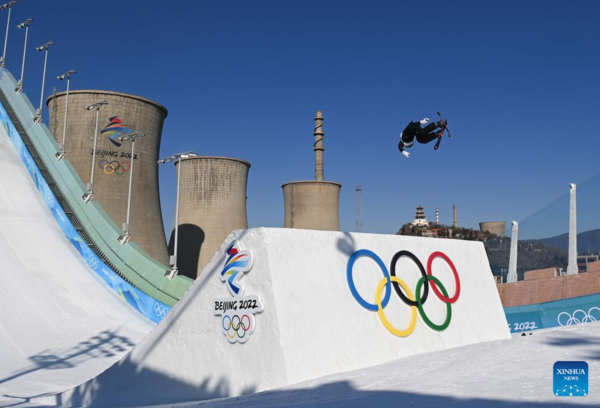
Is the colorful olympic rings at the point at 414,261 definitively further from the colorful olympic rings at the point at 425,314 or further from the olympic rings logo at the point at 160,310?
the olympic rings logo at the point at 160,310

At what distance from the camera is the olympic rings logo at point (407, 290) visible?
7.77 metres

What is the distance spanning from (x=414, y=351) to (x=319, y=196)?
38413 mm

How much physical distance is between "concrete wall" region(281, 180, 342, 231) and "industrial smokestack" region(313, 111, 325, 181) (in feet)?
18.0

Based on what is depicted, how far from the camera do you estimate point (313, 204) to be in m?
46.3

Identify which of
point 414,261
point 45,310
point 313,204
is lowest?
point 45,310

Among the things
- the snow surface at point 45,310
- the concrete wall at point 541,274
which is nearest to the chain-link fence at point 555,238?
the concrete wall at point 541,274

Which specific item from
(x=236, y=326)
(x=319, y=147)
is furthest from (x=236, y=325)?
(x=319, y=147)

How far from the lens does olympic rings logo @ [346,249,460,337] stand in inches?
306

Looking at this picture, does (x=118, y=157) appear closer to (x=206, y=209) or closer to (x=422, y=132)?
(x=206, y=209)

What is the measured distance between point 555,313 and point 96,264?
15.7 metres

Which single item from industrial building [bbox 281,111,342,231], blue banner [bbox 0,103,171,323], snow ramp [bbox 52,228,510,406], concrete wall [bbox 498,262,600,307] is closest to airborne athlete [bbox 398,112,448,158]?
snow ramp [bbox 52,228,510,406]

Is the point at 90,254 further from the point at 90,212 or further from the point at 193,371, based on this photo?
the point at 193,371

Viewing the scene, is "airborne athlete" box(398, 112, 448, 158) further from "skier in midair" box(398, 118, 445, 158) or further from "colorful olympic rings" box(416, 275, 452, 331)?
"colorful olympic rings" box(416, 275, 452, 331)

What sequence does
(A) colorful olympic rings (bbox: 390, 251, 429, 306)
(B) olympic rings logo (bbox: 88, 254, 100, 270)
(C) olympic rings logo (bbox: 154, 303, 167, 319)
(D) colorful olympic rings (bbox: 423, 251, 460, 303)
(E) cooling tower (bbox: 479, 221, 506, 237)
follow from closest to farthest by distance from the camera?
(A) colorful olympic rings (bbox: 390, 251, 429, 306)
(D) colorful olympic rings (bbox: 423, 251, 460, 303)
(C) olympic rings logo (bbox: 154, 303, 167, 319)
(B) olympic rings logo (bbox: 88, 254, 100, 270)
(E) cooling tower (bbox: 479, 221, 506, 237)
